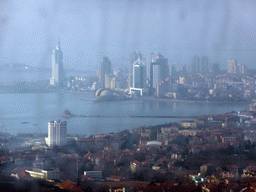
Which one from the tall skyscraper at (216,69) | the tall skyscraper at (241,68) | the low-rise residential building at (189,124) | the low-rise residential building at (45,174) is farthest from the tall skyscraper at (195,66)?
the low-rise residential building at (45,174)

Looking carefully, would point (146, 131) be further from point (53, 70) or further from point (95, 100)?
point (53, 70)

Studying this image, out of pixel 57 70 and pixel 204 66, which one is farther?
pixel 57 70

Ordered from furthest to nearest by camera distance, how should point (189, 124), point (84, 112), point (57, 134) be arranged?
point (84, 112) < point (189, 124) < point (57, 134)

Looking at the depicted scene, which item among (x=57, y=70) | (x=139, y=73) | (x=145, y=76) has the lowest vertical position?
(x=145, y=76)

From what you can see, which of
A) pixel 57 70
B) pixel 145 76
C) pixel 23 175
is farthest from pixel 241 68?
pixel 23 175

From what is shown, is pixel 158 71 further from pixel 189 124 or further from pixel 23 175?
pixel 23 175

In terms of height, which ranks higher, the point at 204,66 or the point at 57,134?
the point at 204,66

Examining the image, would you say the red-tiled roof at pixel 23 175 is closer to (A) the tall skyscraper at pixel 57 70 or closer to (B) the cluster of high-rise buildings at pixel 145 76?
(B) the cluster of high-rise buildings at pixel 145 76
